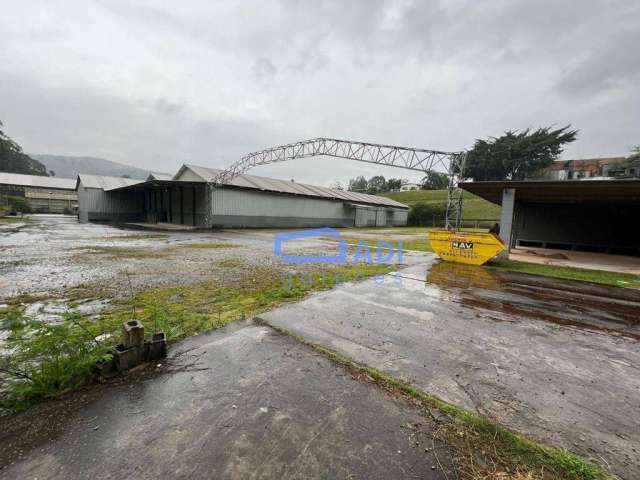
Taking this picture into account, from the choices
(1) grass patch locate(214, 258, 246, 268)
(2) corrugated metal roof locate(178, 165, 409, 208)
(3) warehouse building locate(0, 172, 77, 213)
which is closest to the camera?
(1) grass patch locate(214, 258, 246, 268)

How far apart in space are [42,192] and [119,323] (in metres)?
58.3

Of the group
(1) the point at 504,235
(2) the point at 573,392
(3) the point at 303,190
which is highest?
(3) the point at 303,190

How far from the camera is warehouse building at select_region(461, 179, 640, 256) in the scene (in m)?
11.2

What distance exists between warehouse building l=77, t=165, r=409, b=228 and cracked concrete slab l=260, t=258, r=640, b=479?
19467 millimetres

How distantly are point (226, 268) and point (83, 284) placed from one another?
3.03 m

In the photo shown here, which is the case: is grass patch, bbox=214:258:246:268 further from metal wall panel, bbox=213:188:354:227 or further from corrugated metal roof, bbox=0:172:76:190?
corrugated metal roof, bbox=0:172:76:190

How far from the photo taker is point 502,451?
6.37ft

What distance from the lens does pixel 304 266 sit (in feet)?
28.6

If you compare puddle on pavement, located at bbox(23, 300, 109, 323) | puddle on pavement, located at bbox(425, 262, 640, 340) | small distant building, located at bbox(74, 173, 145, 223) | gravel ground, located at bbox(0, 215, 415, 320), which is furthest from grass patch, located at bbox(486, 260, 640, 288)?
small distant building, located at bbox(74, 173, 145, 223)

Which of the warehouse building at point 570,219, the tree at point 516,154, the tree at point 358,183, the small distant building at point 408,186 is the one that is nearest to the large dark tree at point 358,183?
the tree at point 358,183

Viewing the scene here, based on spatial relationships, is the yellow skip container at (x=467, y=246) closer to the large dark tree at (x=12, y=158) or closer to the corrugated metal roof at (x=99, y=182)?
the corrugated metal roof at (x=99, y=182)

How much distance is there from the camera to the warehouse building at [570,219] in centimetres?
1119

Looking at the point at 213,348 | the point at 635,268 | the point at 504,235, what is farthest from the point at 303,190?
the point at 213,348

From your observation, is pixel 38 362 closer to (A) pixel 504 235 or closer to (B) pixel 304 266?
(B) pixel 304 266
